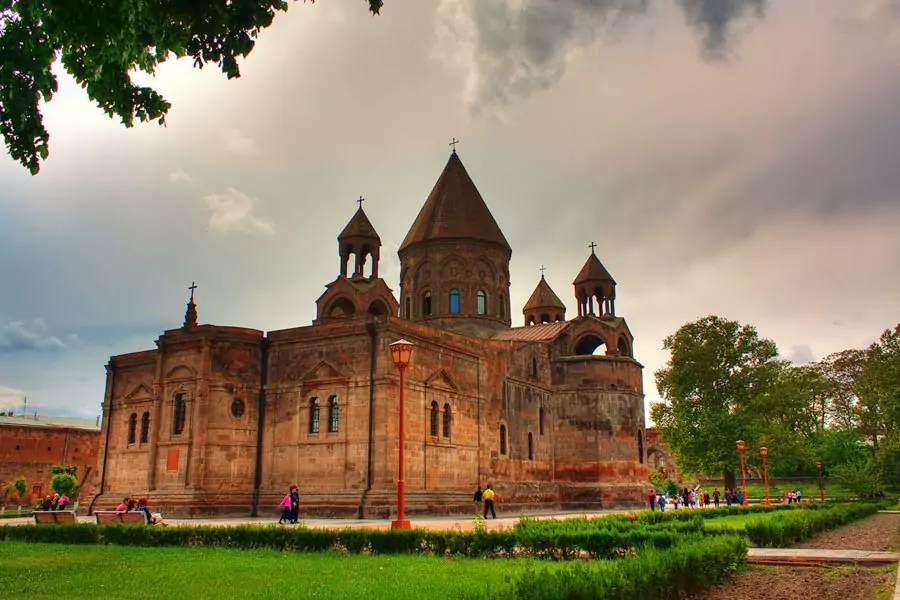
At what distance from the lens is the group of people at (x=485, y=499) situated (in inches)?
968

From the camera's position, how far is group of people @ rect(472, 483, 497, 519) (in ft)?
80.7

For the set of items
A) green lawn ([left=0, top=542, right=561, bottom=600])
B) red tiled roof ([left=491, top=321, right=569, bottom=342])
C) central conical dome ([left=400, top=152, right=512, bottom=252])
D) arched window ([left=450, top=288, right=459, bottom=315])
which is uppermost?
central conical dome ([left=400, top=152, right=512, bottom=252])

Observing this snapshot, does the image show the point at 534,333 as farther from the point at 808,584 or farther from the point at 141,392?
the point at 808,584

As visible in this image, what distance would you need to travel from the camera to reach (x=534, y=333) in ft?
119

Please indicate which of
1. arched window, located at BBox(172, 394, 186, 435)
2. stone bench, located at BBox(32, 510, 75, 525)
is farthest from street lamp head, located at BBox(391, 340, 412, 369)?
arched window, located at BBox(172, 394, 186, 435)

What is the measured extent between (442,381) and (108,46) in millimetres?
21677

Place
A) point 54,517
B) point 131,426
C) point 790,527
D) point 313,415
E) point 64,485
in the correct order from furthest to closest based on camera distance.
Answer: point 64,485, point 131,426, point 313,415, point 54,517, point 790,527

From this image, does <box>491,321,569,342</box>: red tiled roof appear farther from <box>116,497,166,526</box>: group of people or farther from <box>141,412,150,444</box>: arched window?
<box>116,497,166,526</box>: group of people

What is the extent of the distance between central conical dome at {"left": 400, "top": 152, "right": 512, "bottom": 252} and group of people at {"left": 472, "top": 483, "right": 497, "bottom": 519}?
1333 centimetres

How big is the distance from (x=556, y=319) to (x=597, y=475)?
1328 centimetres

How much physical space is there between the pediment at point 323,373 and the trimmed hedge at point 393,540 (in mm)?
10545

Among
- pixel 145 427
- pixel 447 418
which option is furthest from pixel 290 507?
pixel 145 427

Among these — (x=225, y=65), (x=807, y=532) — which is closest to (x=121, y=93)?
(x=225, y=65)

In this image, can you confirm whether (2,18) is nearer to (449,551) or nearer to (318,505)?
(449,551)
